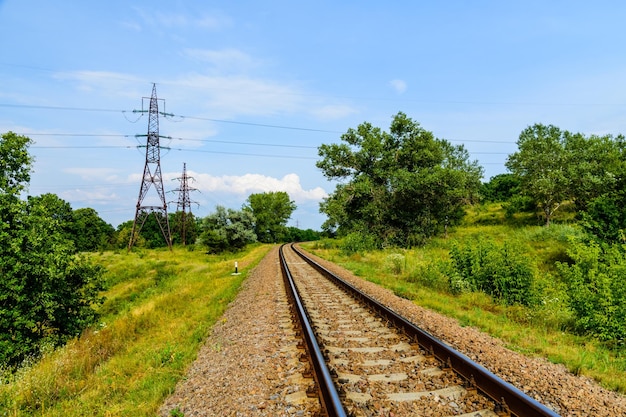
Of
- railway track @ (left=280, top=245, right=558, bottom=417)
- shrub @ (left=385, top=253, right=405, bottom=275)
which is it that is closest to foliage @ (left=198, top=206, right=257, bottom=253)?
shrub @ (left=385, top=253, right=405, bottom=275)

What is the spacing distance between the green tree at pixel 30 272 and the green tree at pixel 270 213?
74128mm

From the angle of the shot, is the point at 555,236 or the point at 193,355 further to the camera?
the point at 555,236

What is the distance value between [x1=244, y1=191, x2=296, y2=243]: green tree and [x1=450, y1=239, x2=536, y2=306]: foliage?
253ft

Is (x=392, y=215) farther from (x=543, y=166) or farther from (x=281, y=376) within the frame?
(x=281, y=376)

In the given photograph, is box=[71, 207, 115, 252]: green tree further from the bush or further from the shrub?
the shrub

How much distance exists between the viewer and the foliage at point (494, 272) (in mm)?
10133

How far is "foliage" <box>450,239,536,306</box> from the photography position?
33.2 feet

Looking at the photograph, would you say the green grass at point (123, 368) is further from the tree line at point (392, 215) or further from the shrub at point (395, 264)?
the shrub at point (395, 264)

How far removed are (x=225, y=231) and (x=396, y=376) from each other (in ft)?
139

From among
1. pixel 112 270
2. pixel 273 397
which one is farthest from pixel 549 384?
pixel 112 270

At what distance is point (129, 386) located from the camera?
5.84 metres

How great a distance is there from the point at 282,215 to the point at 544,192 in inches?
2734

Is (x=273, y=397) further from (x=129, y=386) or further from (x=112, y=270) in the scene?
(x=112, y=270)

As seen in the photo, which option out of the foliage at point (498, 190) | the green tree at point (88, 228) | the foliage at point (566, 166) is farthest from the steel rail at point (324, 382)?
the green tree at point (88, 228)
